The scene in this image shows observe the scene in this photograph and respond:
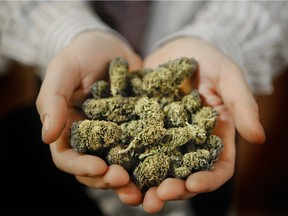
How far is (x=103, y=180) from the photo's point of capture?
0.61 m

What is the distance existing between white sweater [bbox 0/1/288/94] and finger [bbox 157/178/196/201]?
1.38 feet

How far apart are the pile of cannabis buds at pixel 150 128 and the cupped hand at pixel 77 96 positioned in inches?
1.0

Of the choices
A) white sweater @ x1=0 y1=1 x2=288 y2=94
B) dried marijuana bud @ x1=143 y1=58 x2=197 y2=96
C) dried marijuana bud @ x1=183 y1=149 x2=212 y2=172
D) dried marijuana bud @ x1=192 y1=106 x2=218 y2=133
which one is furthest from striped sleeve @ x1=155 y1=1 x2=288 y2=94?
dried marijuana bud @ x1=183 y1=149 x2=212 y2=172

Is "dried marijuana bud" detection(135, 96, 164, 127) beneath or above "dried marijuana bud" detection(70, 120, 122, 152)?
above

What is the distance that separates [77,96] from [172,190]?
0.29 metres

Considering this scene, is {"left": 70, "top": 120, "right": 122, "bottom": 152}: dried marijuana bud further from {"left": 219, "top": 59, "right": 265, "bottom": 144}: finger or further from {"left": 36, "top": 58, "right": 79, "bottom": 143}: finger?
{"left": 219, "top": 59, "right": 265, "bottom": 144}: finger

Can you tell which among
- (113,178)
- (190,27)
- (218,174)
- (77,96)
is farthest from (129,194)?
(190,27)

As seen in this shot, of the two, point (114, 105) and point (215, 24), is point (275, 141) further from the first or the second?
point (114, 105)

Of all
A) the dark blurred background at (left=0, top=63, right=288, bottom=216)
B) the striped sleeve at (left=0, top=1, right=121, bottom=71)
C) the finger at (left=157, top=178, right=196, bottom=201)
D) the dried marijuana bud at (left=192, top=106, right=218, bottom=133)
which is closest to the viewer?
the finger at (left=157, top=178, right=196, bottom=201)

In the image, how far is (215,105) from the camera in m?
0.78

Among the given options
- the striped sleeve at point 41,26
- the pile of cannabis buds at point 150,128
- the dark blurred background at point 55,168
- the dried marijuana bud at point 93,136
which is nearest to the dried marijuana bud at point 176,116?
the pile of cannabis buds at point 150,128

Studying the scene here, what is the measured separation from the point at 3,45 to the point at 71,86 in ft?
1.39

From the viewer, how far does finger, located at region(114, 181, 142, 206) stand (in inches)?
23.9

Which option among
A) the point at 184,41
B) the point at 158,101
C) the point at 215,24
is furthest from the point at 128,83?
the point at 215,24
